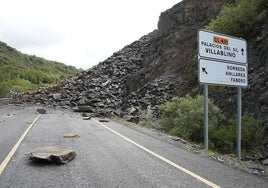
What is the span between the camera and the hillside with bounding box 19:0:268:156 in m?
20.2

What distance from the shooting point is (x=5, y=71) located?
16800 centimetres

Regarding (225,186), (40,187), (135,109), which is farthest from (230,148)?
(135,109)

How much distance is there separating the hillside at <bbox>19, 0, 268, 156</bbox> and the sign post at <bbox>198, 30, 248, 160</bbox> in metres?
4.19

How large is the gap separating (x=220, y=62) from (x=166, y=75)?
21.8m

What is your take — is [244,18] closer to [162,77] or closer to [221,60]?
[162,77]

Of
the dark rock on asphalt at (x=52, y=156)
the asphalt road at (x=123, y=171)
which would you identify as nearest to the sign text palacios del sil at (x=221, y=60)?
the asphalt road at (x=123, y=171)

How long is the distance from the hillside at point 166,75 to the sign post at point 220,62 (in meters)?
4.19

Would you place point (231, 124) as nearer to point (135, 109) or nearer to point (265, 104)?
point (265, 104)

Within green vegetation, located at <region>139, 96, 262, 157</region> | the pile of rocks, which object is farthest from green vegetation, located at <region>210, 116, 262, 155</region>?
the pile of rocks

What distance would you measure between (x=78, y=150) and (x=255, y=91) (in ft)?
37.4

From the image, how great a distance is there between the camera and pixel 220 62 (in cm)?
1250

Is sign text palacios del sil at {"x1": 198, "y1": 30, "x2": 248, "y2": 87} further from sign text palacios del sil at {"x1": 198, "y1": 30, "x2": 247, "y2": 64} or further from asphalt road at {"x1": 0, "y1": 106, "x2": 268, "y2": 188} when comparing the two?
asphalt road at {"x1": 0, "y1": 106, "x2": 268, "y2": 188}

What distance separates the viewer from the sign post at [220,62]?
474 inches

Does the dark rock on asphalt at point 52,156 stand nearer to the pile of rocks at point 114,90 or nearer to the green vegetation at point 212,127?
the green vegetation at point 212,127
